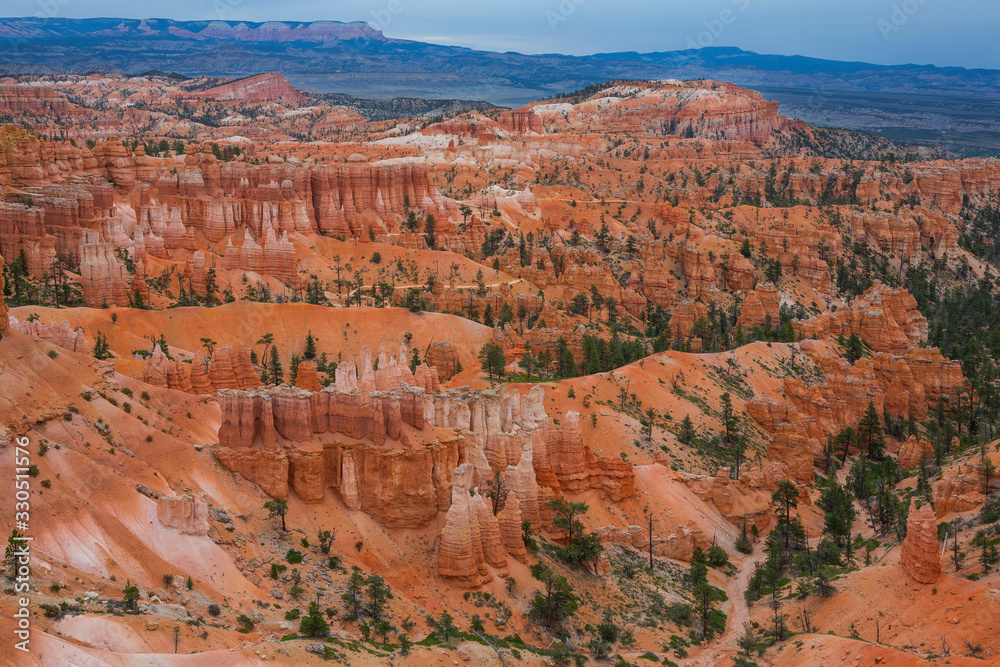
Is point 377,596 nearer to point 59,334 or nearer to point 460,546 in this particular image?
point 460,546

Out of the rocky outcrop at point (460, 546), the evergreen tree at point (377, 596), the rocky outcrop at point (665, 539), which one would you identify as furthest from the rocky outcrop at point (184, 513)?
the rocky outcrop at point (665, 539)

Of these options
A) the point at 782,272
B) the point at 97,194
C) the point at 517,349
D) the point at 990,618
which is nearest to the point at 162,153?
the point at 97,194

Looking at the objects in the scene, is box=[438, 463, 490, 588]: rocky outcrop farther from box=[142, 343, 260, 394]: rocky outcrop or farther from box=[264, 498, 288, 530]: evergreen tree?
box=[142, 343, 260, 394]: rocky outcrop

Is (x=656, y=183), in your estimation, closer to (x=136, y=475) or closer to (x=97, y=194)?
(x=97, y=194)

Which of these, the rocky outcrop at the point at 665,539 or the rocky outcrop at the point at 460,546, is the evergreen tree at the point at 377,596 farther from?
the rocky outcrop at the point at 665,539

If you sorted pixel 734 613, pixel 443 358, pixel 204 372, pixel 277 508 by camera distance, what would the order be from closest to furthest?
pixel 277 508
pixel 734 613
pixel 204 372
pixel 443 358

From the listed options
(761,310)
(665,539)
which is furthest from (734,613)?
(761,310)
